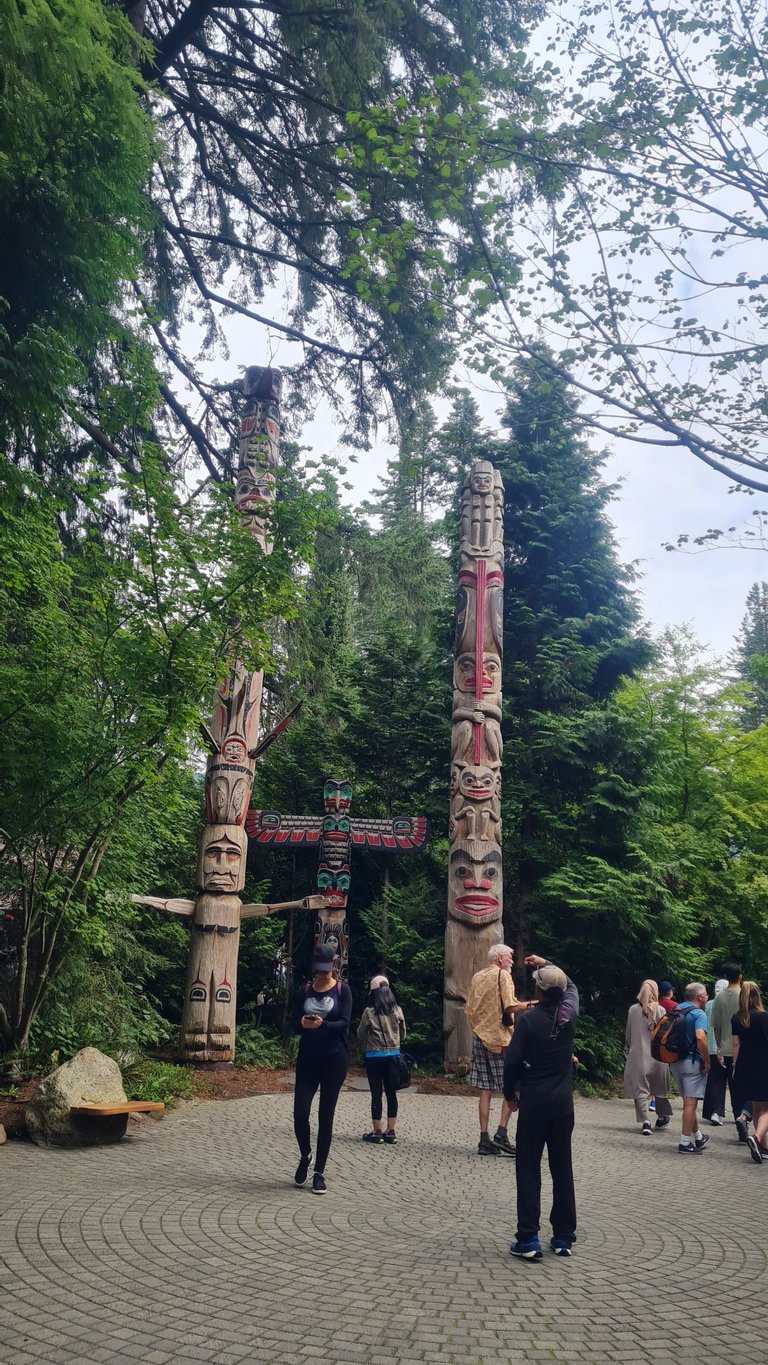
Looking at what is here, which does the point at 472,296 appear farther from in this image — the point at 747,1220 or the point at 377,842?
the point at 377,842

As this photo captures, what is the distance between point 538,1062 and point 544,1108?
236 mm

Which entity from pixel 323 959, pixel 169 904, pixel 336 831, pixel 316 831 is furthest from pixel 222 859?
pixel 323 959

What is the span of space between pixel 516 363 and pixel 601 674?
33.2 ft

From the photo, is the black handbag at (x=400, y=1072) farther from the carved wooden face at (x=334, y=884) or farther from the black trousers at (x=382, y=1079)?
the carved wooden face at (x=334, y=884)

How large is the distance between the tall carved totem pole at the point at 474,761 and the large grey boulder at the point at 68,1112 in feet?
17.8

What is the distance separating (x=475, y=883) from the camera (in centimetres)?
1191

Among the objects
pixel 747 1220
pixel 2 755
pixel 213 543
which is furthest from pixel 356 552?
pixel 747 1220

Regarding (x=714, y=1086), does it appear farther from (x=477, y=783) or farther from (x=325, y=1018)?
(x=325, y=1018)

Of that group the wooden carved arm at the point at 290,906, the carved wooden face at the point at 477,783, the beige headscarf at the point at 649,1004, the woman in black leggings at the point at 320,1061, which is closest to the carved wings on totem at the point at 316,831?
the carved wooden face at the point at 477,783

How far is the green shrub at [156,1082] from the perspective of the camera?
29.4 ft

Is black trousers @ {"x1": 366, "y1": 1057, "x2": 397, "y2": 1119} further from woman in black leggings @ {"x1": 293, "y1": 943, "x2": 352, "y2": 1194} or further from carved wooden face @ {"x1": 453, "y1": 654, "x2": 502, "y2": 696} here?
carved wooden face @ {"x1": 453, "y1": 654, "x2": 502, "y2": 696}

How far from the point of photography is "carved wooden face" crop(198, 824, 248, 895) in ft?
38.2

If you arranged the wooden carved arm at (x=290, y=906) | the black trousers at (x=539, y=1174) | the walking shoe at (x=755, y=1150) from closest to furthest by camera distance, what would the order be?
the black trousers at (x=539, y=1174), the walking shoe at (x=755, y=1150), the wooden carved arm at (x=290, y=906)

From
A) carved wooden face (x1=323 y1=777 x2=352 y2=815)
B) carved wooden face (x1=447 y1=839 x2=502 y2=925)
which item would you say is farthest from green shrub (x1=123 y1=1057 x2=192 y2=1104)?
carved wooden face (x1=447 y1=839 x2=502 y2=925)
